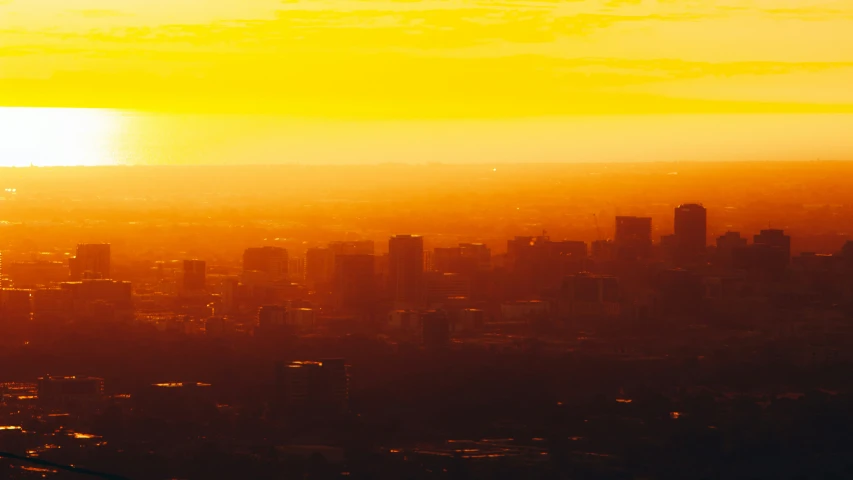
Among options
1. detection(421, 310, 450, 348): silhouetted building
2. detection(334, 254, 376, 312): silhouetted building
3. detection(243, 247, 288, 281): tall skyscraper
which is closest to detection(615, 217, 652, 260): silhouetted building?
detection(334, 254, 376, 312): silhouetted building

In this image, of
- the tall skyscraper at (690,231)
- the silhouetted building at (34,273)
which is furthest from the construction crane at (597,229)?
the silhouetted building at (34,273)

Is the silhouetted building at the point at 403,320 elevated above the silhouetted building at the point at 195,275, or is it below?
below

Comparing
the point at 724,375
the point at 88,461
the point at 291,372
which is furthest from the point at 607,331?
the point at 88,461

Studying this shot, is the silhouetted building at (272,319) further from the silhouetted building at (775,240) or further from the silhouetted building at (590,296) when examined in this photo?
the silhouetted building at (775,240)

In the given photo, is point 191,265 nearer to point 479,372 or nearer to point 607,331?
point 607,331

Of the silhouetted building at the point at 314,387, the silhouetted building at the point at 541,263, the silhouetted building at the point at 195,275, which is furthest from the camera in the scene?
the silhouetted building at the point at 195,275

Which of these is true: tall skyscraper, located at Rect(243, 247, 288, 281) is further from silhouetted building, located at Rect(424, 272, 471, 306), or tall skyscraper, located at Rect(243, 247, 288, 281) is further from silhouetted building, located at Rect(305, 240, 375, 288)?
silhouetted building, located at Rect(424, 272, 471, 306)

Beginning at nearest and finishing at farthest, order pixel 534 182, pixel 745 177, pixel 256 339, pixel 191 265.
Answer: pixel 256 339 < pixel 191 265 < pixel 745 177 < pixel 534 182
